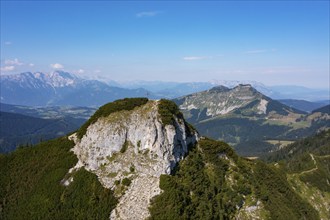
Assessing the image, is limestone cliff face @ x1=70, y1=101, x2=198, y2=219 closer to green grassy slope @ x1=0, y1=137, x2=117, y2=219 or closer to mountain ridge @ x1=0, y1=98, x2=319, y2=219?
mountain ridge @ x1=0, y1=98, x2=319, y2=219

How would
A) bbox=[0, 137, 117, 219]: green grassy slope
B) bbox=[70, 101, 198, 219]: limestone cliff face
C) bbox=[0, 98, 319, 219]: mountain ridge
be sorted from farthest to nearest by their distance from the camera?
1. bbox=[0, 137, 117, 219]: green grassy slope
2. bbox=[70, 101, 198, 219]: limestone cliff face
3. bbox=[0, 98, 319, 219]: mountain ridge

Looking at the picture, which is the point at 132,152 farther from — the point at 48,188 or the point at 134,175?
the point at 48,188

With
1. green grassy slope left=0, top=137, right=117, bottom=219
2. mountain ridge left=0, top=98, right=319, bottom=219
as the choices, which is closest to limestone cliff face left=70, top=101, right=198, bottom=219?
mountain ridge left=0, top=98, right=319, bottom=219

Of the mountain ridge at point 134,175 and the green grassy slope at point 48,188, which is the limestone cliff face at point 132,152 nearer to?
the mountain ridge at point 134,175

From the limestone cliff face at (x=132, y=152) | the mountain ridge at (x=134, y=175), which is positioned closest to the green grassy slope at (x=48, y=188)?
the mountain ridge at (x=134, y=175)

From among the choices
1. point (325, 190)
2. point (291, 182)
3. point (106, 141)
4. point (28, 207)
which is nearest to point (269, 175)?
point (291, 182)

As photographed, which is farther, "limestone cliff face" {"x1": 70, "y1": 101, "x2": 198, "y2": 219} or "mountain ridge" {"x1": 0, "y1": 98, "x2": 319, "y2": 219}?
"limestone cliff face" {"x1": 70, "y1": 101, "x2": 198, "y2": 219}


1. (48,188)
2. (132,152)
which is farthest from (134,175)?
(48,188)

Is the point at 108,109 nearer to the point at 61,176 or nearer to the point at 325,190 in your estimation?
the point at 61,176
